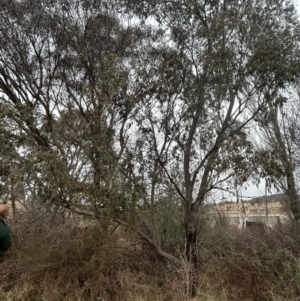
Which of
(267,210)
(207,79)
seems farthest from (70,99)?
→ (267,210)

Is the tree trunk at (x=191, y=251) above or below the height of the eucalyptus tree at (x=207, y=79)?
below

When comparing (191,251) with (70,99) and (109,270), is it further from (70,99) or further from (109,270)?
(70,99)

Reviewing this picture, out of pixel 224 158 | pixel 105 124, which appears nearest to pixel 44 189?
pixel 105 124

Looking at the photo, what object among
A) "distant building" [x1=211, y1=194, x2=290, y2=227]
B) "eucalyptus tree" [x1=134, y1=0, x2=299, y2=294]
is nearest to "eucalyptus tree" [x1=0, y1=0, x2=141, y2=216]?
"eucalyptus tree" [x1=134, y1=0, x2=299, y2=294]

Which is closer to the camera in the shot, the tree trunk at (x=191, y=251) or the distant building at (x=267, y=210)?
the tree trunk at (x=191, y=251)

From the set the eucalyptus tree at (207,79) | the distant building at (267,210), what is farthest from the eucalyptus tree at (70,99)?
the distant building at (267,210)

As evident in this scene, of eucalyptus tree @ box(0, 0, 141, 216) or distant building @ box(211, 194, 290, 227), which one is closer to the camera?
eucalyptus tree @ box(0, 0, 141, 216)

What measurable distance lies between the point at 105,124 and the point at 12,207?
3409 millimetres

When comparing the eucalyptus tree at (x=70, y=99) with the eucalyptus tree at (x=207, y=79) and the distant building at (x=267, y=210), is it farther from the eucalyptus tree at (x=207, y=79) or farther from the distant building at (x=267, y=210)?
the distant building at (x=267, y=210)

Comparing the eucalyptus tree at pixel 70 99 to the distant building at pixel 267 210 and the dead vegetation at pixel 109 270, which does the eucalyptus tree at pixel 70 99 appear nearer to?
the dead vegetation at pixel 109 270

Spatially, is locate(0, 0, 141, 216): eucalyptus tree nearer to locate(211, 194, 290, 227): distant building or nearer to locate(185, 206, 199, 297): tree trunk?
locate(185, 206, 199, 297): tree trunk

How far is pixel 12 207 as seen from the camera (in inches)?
338

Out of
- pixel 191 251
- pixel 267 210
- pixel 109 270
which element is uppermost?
pixel 267 210

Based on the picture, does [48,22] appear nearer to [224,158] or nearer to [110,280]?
[224,158]
